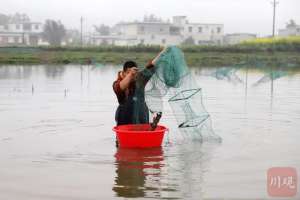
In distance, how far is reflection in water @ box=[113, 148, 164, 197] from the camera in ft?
18.9

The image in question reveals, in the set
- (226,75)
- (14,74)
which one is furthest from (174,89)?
(14,74)

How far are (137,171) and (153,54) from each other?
41755mm

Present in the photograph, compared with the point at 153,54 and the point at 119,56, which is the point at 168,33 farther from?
the point at 119,56

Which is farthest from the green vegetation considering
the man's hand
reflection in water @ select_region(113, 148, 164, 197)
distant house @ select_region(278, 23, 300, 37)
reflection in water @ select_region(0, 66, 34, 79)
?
distant house @ select_region(278, 23, 300, 37)

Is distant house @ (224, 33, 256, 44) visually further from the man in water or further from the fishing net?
the man in water

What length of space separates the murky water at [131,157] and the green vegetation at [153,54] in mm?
29873

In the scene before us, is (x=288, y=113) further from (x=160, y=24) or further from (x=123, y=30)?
(x=123, y=30)

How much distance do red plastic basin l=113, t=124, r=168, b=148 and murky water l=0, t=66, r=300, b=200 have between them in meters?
0.12

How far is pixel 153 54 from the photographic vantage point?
158 feet

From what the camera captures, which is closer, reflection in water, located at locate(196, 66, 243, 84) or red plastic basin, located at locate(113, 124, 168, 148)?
red plastic basin, located at locate(113, 124, 168, 148)

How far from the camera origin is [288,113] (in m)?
12.5

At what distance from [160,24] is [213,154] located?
83.1 meters

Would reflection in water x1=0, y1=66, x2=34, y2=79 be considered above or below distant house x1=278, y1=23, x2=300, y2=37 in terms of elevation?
below

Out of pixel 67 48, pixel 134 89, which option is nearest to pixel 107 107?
pixel 134 89
